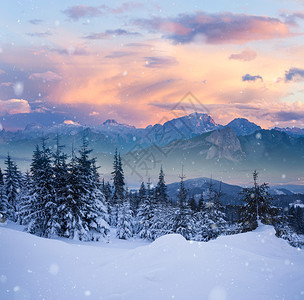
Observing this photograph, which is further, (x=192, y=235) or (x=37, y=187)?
(x=192, y=235)

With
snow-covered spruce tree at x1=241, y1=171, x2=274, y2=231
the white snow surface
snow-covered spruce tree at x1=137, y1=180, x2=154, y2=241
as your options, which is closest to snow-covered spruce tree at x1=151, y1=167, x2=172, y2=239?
snow-covered spruce tree at x1=137, y1=180, x2=154, y2=241

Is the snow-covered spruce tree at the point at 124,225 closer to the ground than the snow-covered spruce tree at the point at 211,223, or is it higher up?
closer to the ground

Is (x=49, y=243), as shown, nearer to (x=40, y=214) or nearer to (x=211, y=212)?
(x=40, y=214)

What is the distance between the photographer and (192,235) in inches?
1011

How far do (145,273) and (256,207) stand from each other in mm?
16256

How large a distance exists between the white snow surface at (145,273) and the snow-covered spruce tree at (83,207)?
11385mm

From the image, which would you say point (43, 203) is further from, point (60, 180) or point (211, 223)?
point (211, 223)

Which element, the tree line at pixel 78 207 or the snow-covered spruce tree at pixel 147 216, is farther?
the snow-covered spruce tree at pixel 147 216

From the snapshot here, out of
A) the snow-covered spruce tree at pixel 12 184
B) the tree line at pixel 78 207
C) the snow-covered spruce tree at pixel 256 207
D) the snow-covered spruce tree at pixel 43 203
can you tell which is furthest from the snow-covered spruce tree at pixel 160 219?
the snow-covered spruce tree at pixel 12 184

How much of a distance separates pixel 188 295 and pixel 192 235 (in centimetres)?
2140

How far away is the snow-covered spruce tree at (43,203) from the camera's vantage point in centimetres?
1953

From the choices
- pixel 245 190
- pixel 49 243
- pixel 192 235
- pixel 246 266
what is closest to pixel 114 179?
pixel 192 235

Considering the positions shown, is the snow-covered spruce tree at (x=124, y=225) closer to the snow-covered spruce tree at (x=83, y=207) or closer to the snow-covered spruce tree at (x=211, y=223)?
the snow-covered spruce tree at (x=83, y=207)

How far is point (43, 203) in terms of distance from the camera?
20.4m
